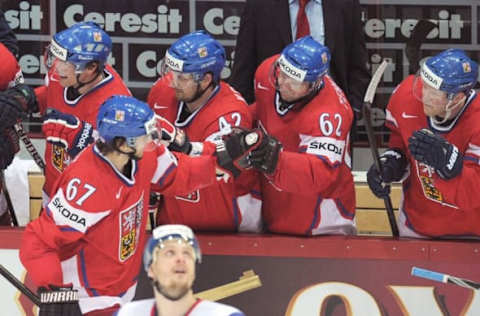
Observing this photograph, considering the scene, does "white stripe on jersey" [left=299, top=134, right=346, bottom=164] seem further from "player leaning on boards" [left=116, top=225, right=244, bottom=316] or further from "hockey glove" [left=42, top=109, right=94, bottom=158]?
"player leaning on boards" [left=116, top=225, right=244, bottom=316]

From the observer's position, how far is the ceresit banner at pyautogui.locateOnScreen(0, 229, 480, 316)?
5.47 meters

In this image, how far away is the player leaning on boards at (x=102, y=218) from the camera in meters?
4.74

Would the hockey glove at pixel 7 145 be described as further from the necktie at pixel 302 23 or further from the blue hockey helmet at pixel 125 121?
the necktie at pixel 302 23

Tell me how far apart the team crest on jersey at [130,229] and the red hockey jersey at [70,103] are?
1.98 feet

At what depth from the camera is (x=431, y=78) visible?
204 inches

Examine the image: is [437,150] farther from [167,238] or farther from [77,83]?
[77,83]

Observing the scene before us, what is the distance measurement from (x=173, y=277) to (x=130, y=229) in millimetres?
998

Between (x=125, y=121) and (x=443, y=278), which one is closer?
(x=125, y=121)

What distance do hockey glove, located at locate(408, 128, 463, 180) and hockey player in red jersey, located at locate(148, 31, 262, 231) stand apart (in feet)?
2.59

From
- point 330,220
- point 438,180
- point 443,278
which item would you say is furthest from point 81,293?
point 438,180

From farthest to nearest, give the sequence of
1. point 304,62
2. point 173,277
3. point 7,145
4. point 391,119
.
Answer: point 7,145 → point 391,119 → point 304,62 → point 173,277

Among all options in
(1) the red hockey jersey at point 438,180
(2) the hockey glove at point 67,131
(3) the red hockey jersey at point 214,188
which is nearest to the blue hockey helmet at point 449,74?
(1) the red hockey jersey at point 438,180

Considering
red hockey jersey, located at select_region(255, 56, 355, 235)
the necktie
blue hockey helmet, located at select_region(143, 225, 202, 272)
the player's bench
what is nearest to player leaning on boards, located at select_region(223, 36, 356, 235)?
red hockey jersey, located at select_region(255, 56, 355, 235)

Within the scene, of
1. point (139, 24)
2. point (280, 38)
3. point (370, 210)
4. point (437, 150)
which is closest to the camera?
point (437, 150)
